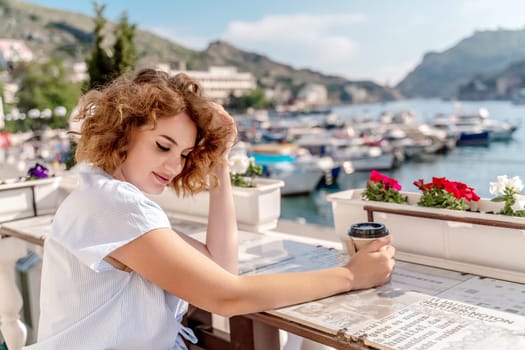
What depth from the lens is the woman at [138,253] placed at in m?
0.86

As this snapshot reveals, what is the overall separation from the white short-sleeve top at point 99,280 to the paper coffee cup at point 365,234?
423mm

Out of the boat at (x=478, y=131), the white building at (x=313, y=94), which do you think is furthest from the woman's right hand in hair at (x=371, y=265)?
the white building at (x=313, y=94)

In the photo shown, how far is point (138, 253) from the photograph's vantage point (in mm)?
854

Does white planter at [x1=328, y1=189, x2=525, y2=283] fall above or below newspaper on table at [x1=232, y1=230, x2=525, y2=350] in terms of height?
above

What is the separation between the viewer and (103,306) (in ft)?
2.97

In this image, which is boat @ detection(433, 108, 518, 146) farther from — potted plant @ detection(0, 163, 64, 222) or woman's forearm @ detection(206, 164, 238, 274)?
woman's forearm @ detection(206, 164, 238, 274)

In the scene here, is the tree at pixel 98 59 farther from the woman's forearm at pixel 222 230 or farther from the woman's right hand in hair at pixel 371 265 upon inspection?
the woman's right hand in hair at pixel 371 265

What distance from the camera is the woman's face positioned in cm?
97

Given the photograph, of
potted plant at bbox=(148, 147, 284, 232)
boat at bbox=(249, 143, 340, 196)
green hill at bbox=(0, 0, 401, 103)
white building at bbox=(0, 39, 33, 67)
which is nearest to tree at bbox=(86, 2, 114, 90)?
potted plant at bbox=(148, 147, 284, 232)

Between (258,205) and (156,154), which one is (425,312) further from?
(258,205)

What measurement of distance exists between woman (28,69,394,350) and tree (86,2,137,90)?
6.13 m

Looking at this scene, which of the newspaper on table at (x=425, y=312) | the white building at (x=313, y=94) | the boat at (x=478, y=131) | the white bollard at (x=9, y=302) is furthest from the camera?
the white building at (x=313, y=94)

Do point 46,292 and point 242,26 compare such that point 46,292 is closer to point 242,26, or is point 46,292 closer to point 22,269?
point 22,269

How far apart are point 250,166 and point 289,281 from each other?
1.08m
